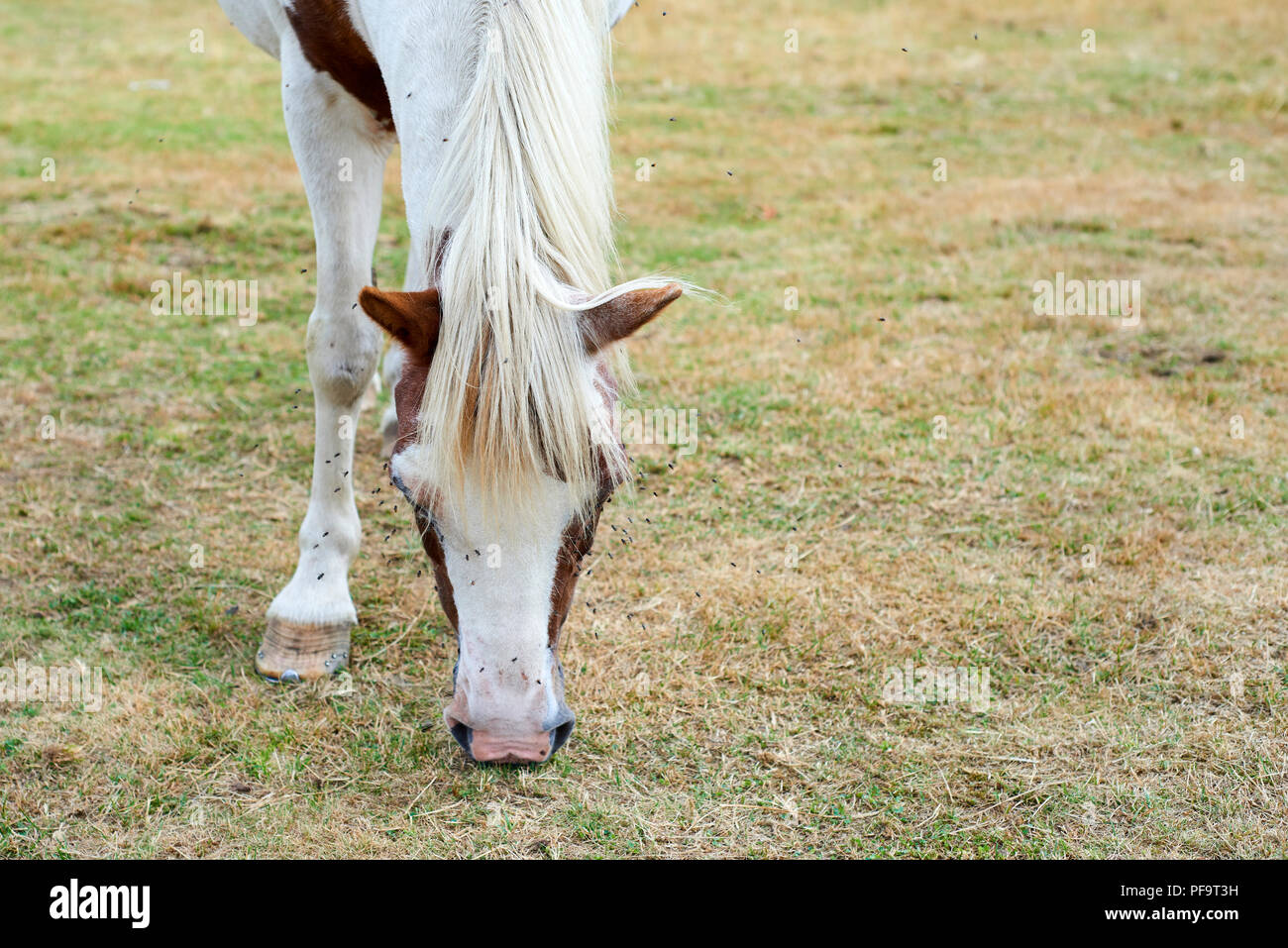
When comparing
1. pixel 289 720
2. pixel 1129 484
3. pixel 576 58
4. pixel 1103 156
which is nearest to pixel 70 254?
pixel 289 720

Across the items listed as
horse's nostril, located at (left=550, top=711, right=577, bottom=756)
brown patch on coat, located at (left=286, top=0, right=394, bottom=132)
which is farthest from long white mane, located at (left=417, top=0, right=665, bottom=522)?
brown patch on coat, located at (left=286, top=0, right=394, bottom=132)

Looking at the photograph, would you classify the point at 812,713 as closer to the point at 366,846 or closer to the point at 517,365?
the point at 366,846

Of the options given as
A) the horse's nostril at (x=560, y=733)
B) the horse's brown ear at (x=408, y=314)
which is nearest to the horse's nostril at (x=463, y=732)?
the horse's nostril at (x=560, y=733)

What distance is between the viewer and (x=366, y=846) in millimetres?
2523

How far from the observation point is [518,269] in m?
2.15

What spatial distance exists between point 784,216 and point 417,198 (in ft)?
16.4

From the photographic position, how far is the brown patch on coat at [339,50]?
2.92 m

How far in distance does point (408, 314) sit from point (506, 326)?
0.65ft

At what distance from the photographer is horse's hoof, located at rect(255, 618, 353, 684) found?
317 centimetres

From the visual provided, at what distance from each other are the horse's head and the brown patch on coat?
1.05 m

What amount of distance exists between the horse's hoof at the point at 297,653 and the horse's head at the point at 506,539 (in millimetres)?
965

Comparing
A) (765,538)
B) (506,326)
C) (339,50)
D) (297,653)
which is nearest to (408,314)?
(506,326)

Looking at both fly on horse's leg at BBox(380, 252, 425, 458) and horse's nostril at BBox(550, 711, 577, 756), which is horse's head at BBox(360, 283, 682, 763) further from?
fly on horse's leg at BBox(380, 252, 425, 458)

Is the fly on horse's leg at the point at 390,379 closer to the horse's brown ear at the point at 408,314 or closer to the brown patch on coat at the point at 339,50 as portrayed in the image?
the brown patch on coat at the point at 339,50
